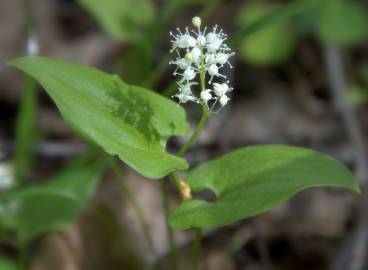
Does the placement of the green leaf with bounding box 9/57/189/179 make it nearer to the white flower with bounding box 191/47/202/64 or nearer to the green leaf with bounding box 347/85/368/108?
the white flower with bounding box 191/47/202/64

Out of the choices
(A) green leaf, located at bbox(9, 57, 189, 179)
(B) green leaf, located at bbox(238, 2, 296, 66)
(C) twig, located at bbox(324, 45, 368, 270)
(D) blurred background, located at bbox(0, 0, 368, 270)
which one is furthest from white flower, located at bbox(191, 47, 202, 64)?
(B) green leaf, located at bbox(238, 2, 296, 66)

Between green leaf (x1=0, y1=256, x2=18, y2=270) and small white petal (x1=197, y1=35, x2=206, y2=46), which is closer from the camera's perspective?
small white petal (x1=197, y1=35, x2=206, y2=46)

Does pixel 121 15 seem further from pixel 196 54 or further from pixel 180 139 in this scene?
pixel 196 54

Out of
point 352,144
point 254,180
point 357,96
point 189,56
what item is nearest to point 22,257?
point 254,180

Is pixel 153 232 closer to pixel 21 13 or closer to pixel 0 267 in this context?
pixel 0 267

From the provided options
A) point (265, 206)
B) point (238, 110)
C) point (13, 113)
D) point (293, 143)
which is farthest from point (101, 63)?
point (265, 206)
